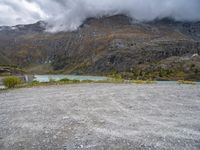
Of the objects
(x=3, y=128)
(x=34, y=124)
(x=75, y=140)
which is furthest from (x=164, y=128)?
(x=3, y=128)

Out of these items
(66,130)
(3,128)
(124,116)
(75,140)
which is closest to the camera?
(75,140)

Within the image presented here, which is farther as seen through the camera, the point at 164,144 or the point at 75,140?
the point at 75,140

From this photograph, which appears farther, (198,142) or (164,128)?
(164,128)

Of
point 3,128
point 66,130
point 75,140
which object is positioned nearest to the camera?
point 75,140

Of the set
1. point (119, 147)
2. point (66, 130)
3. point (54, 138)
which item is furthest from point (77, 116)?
point (119, 147)

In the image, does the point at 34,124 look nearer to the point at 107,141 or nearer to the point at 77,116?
the point at 77,116

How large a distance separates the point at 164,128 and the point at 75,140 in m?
3.46

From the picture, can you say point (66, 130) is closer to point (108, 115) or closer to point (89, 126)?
point (89, 126)

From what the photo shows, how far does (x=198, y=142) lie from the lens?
9008mm

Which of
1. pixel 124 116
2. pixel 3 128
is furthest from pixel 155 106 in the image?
pixel 3 128

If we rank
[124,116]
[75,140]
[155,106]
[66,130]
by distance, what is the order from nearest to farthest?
[75,140], [66,130], [124,116], [155,106]

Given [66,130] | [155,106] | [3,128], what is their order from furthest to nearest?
[155,106] < [3,128] < [66,130]

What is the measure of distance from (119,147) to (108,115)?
482 cm

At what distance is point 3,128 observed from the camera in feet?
37.9
